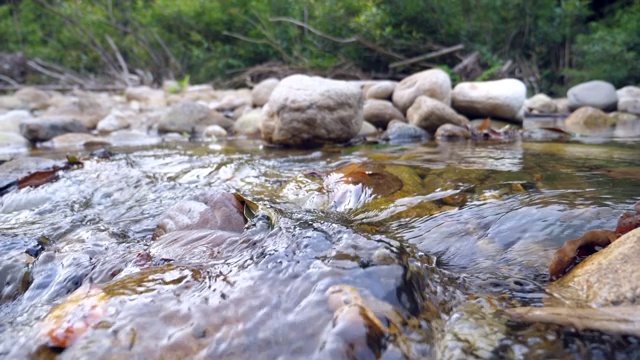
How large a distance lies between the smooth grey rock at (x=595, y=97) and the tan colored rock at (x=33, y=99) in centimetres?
1113

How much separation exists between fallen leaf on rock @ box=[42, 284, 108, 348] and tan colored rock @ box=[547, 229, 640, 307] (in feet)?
4.45

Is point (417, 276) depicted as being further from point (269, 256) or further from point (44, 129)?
point (44, 129)

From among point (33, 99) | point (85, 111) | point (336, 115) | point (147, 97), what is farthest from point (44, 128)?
point (33, 99)

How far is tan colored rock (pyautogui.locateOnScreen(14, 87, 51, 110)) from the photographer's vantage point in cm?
1074

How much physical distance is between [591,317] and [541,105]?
Result: 346 inches

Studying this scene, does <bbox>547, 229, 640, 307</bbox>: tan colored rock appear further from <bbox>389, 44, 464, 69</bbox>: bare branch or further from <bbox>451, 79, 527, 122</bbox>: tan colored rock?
<bbox>389, 44, 464, 69</bbox>: bare branch

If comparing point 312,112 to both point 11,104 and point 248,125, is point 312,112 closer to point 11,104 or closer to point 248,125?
point 248,125

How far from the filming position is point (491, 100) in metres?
6.64

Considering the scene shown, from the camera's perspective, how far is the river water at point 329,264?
1.22 m

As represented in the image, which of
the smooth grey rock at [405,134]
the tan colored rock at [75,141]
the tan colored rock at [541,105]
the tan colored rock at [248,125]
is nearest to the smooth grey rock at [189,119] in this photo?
the tan colored rock at [248,125]

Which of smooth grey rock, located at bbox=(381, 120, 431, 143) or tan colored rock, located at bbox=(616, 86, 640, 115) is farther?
tan colored rock, located at bbox=(616, 86, 640, 115)

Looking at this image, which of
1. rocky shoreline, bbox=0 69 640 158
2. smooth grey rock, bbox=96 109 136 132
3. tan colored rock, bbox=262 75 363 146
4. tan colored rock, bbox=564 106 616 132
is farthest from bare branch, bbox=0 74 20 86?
tan colored rock, bbox=564 106 616 132

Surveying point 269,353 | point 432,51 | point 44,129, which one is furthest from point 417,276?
point 432,51

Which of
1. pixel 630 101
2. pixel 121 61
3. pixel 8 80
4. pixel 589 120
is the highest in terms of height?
pixel 121 61
